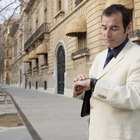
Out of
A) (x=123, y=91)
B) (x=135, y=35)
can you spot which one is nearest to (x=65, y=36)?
(x=135, y=35)

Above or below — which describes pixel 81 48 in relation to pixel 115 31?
above

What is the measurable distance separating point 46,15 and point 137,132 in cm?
3930

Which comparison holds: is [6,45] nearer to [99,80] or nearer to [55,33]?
[55,33]

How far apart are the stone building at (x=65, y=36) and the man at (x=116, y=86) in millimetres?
15339

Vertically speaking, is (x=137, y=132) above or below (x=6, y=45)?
below

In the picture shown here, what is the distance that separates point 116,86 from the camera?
237cm

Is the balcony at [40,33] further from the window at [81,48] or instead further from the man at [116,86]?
the man at [116,86]

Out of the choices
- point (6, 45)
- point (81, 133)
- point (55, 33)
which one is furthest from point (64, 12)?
point (81, 133)

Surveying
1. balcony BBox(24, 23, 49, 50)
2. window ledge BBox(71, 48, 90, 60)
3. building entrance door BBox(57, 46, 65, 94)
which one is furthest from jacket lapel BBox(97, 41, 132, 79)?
balcony BBox(24, 23, 49, 50)

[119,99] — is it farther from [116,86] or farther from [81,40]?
[81,40]

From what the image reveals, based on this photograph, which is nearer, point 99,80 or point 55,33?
point 99,80

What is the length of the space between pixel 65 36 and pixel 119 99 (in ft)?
94.0

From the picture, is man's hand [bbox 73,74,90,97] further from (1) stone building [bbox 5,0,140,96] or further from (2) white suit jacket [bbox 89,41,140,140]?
(1) stone building [bbox 5,0,140,96]

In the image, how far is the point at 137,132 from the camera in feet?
7.81
